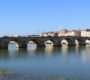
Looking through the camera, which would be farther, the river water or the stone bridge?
the stone bridge

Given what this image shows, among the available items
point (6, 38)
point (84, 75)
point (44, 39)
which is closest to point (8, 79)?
point (84, 75)

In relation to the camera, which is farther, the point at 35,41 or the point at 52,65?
the point at 35,41

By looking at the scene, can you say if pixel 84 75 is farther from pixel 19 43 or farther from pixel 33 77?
pixel 19 43

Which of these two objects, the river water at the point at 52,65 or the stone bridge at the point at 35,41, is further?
the stone bridge at the point at 35,41

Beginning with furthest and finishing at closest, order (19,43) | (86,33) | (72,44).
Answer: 1. (86,33)
2. (72,44)
3. (19,43)

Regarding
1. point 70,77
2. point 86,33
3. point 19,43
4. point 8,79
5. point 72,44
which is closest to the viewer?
point 8,79

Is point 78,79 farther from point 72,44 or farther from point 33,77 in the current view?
point 72,44

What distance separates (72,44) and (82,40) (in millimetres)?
5382

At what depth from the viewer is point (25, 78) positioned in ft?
49.5

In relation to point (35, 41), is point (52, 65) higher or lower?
lower

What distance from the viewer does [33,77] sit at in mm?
15430

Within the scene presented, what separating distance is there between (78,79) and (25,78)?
4134 mm

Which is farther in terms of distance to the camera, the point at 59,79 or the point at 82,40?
the point at 82,40

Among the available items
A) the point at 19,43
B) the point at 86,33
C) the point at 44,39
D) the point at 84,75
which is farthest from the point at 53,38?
the point at 86,33
